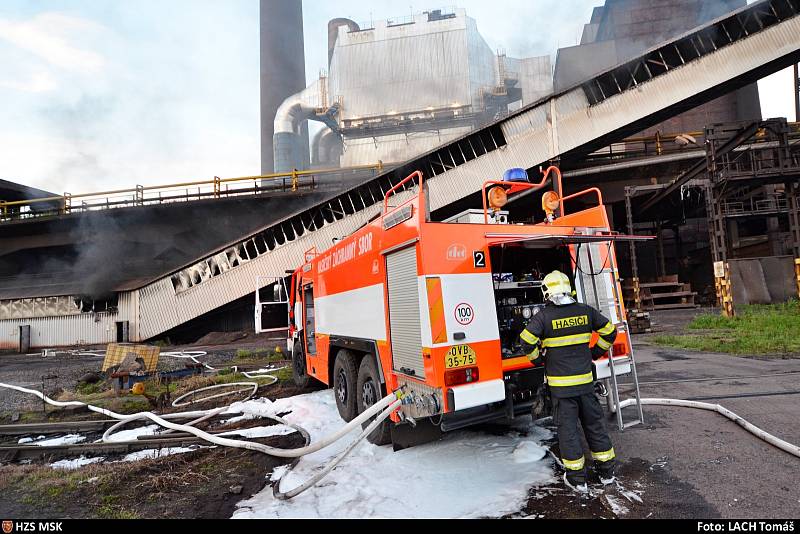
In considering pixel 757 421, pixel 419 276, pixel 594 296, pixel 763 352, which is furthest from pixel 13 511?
pixel 763 352

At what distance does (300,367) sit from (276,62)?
119 ft

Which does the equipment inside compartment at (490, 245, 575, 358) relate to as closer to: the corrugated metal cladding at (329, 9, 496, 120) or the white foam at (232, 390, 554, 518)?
the white foam at (232, 390, 554, 518)

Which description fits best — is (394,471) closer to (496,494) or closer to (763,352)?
(496,494)

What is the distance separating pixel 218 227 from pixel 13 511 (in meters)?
19.0

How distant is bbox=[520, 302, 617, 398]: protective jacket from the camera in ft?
9.97

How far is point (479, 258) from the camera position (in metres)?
3.47

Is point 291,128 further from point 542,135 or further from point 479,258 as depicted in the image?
point 479,258

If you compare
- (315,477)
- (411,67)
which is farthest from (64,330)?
(411,67)

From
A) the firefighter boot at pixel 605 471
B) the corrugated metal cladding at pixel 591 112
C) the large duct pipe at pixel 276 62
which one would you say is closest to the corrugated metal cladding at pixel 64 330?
the corrugated metal cladding at pixel 591 112

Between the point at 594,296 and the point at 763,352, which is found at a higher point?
the point at 594,296

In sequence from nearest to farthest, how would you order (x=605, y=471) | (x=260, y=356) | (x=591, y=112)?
(x=605, y=471), (x=260, y=356), (x=591, y=112)

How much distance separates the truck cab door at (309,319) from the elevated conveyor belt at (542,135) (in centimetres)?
911

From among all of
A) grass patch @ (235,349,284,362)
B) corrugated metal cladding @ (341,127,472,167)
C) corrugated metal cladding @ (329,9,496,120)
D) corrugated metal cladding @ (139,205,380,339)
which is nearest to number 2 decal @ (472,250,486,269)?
grass patch @ (235,349,284,362)

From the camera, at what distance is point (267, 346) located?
14.9 metres
